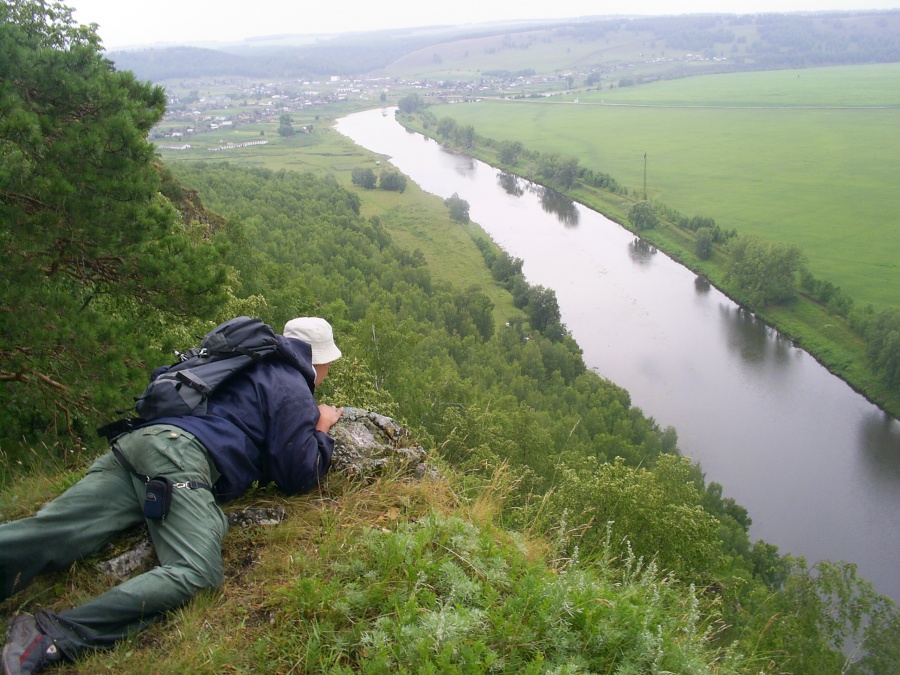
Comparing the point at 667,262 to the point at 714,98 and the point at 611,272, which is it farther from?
the point at 714,98

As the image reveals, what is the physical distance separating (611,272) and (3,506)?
1797 inches

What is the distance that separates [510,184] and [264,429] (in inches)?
2860

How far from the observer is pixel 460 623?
2527 millimetres

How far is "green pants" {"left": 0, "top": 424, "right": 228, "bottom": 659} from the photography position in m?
2.63

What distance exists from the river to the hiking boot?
24226 mm

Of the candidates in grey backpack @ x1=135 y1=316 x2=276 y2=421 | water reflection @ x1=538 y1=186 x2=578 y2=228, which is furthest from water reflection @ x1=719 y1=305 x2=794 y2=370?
grey backpack @ x1=135 y1=316 x2=276 y2=421

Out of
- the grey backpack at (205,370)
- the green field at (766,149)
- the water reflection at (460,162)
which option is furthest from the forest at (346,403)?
the water reflection at (460,162)

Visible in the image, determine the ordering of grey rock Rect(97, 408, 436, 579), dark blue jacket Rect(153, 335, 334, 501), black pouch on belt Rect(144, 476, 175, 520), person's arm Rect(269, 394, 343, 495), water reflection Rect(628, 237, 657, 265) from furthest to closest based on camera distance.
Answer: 1. water reflection Rect(628, 237, 657, 265)
2. person's arm Rect(269, 394, 343, 495)
3. dark blue jacket Rect(153, 335, 334, 501)
4. grey rock Rect(97, 408, 436, 579)
5. black pouch on belt Rect(144, 476, 175, 520)

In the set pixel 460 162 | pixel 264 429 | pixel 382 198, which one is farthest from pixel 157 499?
pixel 460 162

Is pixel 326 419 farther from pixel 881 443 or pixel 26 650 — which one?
pixel 881 443

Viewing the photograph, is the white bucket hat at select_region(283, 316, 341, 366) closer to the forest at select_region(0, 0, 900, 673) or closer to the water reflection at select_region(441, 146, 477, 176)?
the forest at select_region(0, 0, 900, 673)

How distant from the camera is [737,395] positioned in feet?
102

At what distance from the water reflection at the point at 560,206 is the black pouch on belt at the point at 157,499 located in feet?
187

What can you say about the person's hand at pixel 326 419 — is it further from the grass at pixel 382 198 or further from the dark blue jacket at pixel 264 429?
the grass at pixel 382 198
